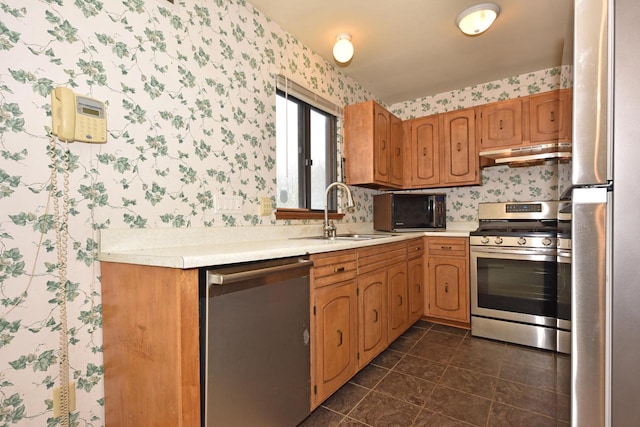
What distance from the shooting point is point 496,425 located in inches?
58.7

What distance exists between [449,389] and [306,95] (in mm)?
2327

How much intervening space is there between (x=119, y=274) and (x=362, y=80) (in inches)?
113

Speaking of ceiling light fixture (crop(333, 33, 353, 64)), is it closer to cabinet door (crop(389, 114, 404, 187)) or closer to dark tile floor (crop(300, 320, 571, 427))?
cabinet door (crop(389, 114, 404, 187))

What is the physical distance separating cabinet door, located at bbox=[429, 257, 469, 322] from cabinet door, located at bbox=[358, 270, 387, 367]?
965mm

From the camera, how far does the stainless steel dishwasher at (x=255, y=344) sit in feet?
3.44

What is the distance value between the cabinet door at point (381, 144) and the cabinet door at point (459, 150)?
2.09 ft

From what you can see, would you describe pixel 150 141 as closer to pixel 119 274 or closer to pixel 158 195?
pixel 158 195

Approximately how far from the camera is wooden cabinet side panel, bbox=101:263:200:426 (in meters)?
0.99

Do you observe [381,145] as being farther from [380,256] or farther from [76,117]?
[76,117]

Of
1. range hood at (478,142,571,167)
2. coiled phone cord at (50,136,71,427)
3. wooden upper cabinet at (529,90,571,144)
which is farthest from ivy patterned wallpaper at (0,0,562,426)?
wooden upper cabinet at (529,90,571,144)

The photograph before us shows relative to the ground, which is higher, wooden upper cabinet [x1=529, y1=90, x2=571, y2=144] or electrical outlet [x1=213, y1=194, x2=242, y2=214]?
wooden upper cabinet [x1=529, y1=90, x2=571, y2=144]

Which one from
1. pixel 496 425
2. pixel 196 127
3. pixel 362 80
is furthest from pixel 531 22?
pixel 496 425

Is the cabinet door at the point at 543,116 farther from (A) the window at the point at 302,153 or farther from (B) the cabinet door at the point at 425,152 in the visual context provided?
(A) the window at the point at 302,153

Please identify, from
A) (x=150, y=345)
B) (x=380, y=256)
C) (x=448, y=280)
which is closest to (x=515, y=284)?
(x=448, y=280)
